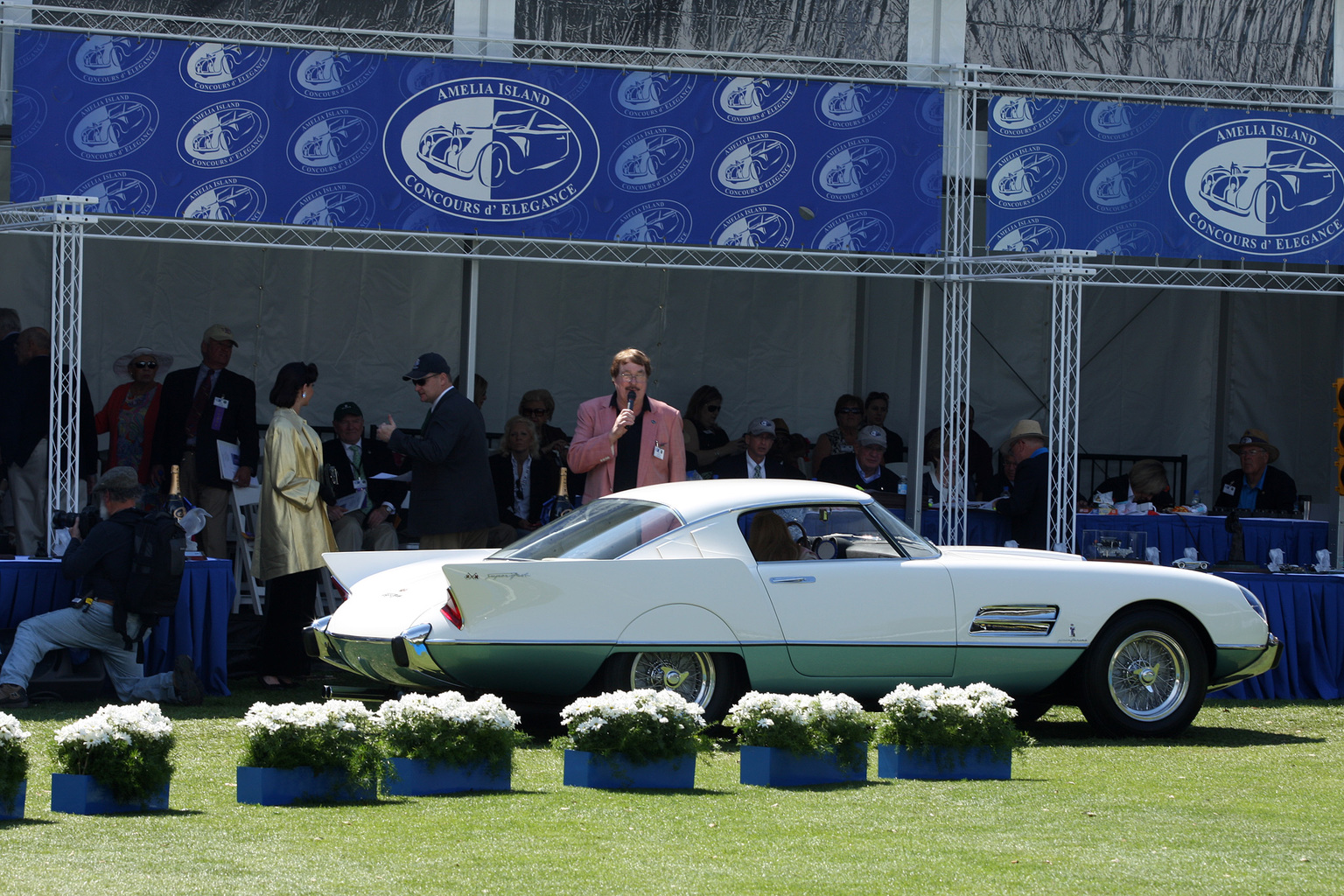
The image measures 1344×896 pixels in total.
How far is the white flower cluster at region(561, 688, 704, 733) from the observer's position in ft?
19.9

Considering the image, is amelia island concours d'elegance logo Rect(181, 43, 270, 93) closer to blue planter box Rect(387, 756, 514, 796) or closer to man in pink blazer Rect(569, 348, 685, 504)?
man in pink blazer Rect(569, 348, 685, 504)

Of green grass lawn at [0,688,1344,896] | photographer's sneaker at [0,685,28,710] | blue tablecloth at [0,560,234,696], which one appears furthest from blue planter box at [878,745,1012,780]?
photographer's sneaker at [0,685,28,710]

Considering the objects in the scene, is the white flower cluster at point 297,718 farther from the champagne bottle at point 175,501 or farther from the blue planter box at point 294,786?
the champagne bottle at point 175,501

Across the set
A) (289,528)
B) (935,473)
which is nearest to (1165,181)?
(935,473)

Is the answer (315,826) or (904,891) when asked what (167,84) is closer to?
(315,826)

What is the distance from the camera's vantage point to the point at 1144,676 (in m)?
8.05

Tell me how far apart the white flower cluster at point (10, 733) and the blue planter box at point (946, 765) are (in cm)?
329

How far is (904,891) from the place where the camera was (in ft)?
15.0

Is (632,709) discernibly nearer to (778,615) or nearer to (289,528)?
(778,615)

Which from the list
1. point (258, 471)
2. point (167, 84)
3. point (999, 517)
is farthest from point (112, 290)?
point (999, 517)

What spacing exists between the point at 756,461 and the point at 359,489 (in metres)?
2.91

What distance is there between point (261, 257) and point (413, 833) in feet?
31.0

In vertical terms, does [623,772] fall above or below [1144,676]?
below

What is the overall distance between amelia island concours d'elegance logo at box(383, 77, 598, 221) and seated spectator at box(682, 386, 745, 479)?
2978mm
